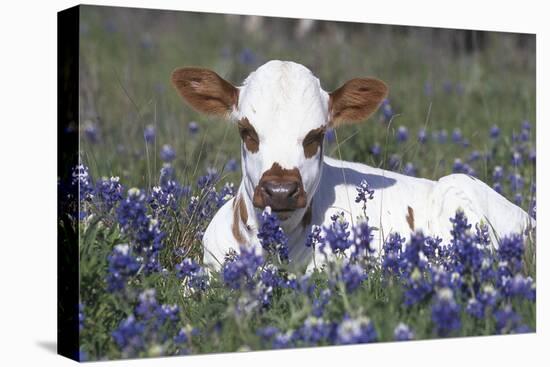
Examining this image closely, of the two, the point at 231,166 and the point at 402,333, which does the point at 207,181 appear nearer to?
the point at 231,166

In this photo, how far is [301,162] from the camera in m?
7.64

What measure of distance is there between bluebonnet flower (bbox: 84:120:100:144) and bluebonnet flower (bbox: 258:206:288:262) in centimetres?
328

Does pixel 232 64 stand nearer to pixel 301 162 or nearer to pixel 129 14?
pixel 129 14

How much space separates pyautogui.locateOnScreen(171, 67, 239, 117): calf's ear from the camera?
810 cm

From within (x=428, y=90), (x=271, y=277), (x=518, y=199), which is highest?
(x=428, y=90)

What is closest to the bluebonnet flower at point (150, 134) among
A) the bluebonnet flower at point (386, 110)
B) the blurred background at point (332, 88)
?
the blurred background at point (332, 88)

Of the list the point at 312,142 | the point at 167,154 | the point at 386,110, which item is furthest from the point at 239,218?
the point at 386,110

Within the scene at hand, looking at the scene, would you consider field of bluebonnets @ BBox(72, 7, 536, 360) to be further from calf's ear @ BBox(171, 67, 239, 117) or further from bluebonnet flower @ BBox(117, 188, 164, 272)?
calf's ear @ BBox(171, 67, 239, 117)

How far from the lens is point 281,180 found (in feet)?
24.4

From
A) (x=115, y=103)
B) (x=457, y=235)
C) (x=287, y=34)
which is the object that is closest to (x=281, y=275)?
(x=457, y=235)

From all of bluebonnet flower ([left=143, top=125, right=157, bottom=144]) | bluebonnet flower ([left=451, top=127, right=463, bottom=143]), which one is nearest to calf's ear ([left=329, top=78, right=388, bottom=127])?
bluebonnet flower ([left=451, top=127, right=463, bottom=143])

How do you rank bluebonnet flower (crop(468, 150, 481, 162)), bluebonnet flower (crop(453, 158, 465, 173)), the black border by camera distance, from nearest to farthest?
the black border
bluebonnet flower (crop(453, 158, 465, 173))
bluebonnet flower (crop(468, 150, 481, 162))

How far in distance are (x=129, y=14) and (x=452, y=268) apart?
758 centimetres

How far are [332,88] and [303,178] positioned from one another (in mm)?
4751
